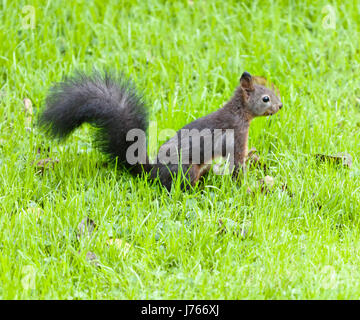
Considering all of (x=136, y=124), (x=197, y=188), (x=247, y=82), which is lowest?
(x=197, y=188)

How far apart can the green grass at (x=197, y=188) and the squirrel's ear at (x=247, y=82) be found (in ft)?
1.53

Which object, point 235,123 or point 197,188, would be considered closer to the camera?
point 197,188

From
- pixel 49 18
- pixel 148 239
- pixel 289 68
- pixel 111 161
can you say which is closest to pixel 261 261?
pixel 148 239

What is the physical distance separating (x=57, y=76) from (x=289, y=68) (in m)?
2.02

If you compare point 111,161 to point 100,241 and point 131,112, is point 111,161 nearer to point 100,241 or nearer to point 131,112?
point 131,112

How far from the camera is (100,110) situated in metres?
3.81

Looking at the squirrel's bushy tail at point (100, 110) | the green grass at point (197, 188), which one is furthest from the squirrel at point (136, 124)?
the green grass at point (197, 188)

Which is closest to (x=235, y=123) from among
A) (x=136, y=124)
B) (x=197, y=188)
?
(x=197, y=188)

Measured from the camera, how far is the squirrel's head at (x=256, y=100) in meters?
4.10

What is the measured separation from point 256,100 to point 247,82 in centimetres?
14

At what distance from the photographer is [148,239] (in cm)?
325

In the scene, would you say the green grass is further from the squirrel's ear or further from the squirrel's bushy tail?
the squirrel's ear

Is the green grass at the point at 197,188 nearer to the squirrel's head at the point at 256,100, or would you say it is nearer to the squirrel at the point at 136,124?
the squirrel at the point at 136,124

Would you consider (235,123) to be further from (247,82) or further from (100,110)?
(100,110)
